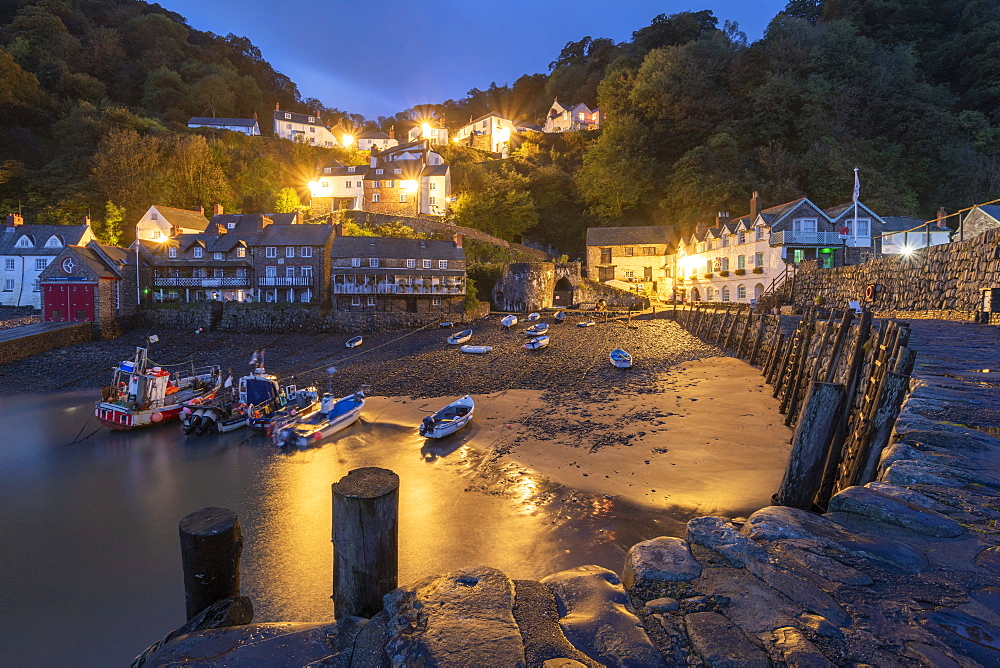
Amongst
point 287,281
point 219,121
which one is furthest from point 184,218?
point 219,121

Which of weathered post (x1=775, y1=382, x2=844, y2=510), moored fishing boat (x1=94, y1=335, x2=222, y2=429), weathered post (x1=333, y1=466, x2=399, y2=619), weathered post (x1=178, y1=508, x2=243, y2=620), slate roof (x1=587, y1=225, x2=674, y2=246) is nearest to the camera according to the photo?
weathered post (x1=333, y1=466, x2=399, y2=619)

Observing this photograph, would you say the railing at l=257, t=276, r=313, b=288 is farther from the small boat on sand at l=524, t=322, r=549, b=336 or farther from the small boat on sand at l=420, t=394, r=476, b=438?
the small boat on sand at l=420, t=394, r=476, b=438

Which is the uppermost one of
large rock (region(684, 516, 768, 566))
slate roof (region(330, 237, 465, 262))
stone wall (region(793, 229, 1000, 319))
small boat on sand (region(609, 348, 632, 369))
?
slate roof (region(330, 237, 465, 262))

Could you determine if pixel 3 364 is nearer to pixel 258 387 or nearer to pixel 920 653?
pixel 258 387

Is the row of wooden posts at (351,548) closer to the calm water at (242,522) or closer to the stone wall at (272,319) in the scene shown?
the calm water at (242,522)

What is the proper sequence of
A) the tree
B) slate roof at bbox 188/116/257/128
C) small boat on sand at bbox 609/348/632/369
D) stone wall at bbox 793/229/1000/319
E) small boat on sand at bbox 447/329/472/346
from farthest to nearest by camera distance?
slate roof at bbox 188/116/257/128 → the tree → small boat on sand at bbox 447/329/472/346 → small boat on sand at bbox 609/348/632/369 → stone wall at bbox 793/229/1000/319

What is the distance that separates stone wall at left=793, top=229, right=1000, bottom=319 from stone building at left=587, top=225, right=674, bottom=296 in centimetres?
3038

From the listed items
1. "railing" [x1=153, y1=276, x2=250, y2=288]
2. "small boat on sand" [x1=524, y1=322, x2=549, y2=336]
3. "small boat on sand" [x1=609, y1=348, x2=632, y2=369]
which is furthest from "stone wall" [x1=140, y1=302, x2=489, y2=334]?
"small boat on sand" [x1=609, y1=348, x2=632, y2=369]

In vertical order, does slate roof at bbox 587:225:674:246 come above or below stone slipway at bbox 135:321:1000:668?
above

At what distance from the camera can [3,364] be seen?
3212 cm

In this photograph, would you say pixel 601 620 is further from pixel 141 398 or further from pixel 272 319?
pixel 272 319

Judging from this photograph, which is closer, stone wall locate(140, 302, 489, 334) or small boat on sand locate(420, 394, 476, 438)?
small boat on sand locate(420, 394, 476, 438)

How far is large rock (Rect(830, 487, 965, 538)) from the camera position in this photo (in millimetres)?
3729

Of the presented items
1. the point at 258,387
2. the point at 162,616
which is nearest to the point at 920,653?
the point at 162,616
